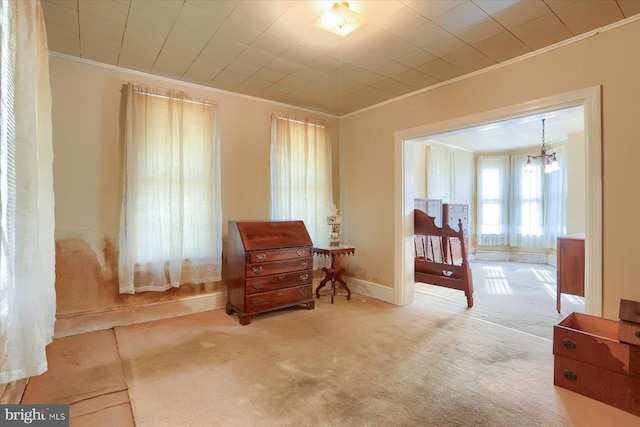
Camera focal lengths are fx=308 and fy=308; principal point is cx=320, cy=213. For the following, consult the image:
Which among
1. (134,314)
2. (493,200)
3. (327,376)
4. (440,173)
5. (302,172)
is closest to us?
(327,376)

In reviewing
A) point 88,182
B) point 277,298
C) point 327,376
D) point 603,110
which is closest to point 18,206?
point 88,182

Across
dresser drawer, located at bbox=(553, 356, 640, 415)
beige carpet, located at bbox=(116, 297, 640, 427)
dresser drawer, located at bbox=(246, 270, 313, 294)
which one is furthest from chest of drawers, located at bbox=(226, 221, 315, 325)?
dresser drawer, located at bbox=(553, 356, 640, 415)

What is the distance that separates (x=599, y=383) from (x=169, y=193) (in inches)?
147

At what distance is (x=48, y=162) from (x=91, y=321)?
1625 millimetres

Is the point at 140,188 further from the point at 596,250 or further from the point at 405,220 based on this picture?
the point at 596,250

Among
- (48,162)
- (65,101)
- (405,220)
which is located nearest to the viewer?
(48,162)

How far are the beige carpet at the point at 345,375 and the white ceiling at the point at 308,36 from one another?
2533 millimetres

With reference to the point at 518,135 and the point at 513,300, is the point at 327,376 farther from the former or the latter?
Answer: the point at 518,135

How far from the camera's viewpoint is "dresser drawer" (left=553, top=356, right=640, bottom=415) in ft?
5.79

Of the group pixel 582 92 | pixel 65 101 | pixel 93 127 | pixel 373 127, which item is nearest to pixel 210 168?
pixel 93 127

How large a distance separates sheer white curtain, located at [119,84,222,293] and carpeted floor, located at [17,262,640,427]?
0.56m

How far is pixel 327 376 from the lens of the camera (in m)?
2.15

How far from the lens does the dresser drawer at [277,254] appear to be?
10.5 feet

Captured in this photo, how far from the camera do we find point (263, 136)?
12.8ft
